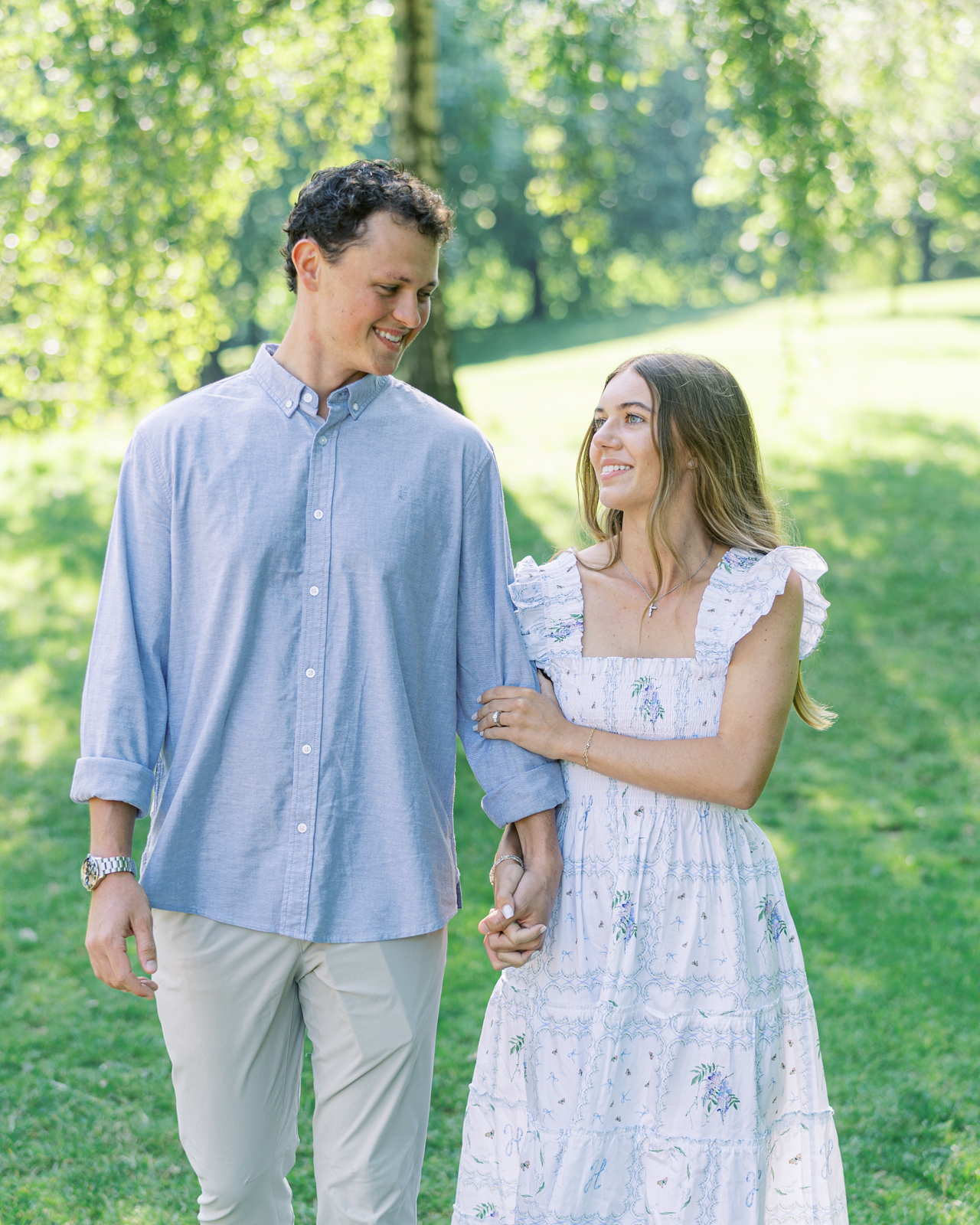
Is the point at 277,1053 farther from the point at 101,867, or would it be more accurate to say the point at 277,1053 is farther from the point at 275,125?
the point at 275,125

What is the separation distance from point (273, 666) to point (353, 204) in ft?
2.86

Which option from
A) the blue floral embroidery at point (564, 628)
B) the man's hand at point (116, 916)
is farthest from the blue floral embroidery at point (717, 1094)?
the man's hand at point (116, 916)

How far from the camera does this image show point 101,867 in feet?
7.19

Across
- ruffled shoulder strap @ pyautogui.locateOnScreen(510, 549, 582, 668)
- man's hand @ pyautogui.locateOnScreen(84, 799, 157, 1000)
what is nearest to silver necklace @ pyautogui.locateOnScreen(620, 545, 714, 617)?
ruffled shoulder strap @ pyautogui.locateOnScreen(510, 549, 582, 668)

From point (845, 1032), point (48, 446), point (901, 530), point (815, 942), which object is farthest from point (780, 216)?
point (48, 446)

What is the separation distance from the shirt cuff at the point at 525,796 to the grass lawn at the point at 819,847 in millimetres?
1666

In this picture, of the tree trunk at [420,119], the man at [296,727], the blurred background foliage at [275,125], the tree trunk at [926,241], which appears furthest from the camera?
the tree trunk at [926,241]

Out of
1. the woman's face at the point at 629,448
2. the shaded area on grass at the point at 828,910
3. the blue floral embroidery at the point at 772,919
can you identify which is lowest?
the shaded area on grass at the point at 828,910

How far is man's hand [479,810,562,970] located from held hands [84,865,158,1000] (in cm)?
63

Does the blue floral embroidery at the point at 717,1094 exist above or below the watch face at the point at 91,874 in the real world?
below

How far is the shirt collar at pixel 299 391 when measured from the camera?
7.60 ft

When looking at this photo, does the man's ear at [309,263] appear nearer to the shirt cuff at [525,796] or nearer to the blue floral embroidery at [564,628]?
the blue floral embroidery at [564,628]

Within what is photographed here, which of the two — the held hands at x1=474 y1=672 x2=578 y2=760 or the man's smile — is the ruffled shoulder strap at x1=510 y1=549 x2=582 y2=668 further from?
the man's smile

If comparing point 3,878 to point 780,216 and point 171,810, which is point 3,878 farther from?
point 780,216
